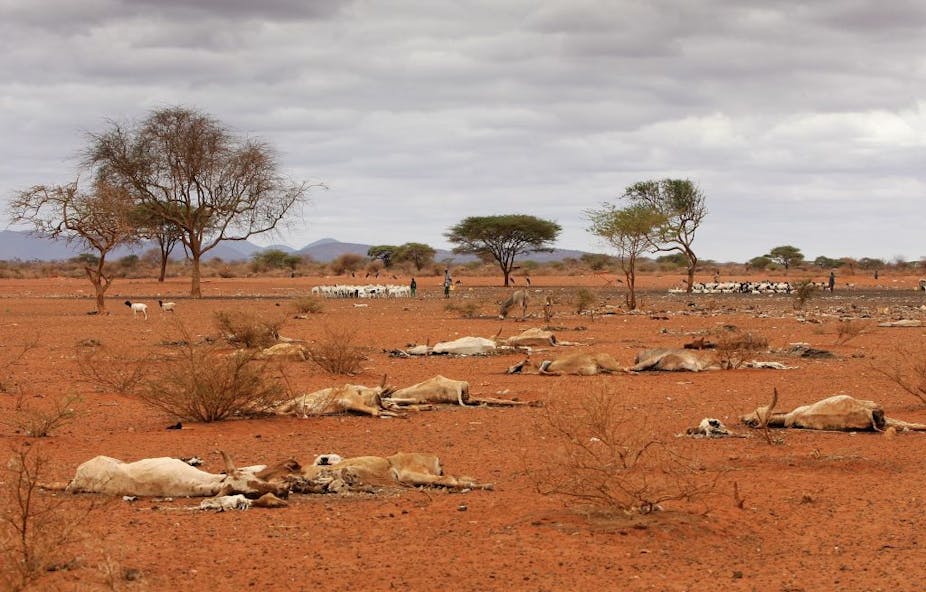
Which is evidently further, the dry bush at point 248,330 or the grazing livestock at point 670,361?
the dry bush at point 248,330

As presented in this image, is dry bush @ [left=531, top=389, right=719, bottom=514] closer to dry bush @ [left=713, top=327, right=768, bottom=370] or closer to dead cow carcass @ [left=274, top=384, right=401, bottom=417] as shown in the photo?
dead cow carcass @ [left=274, top=384, right=401, bottom=417]

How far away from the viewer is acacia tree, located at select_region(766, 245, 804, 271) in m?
107

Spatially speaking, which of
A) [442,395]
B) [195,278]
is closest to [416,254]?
[195,278]

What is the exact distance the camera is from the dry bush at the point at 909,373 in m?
12.9

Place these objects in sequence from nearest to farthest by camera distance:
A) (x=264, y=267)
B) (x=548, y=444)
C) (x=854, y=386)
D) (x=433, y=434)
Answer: (x=548, y=444), (x=433, y=434), (x=854, y=386), (x=264, y=267)

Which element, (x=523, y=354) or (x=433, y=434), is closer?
(x=433, y=434)

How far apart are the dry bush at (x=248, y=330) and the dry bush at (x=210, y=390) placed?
23.7 ft

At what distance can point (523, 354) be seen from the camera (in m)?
20.8

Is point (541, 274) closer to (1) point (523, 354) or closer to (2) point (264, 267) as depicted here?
(2) point (264, 267)

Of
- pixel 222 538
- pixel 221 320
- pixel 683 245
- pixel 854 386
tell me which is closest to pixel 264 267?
pixel 683 245

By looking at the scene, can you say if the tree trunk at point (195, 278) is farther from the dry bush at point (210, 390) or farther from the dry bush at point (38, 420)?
the dry bush at point (210, 390)

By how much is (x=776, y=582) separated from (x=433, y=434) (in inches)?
226

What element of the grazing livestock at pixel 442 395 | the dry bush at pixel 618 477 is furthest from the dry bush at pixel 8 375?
the dry bush at pixel 618 477

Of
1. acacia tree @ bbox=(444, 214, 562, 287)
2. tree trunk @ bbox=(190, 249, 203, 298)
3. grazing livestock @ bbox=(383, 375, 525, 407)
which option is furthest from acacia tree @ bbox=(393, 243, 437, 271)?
grazing livestock @ bbox=(383, 375, 525, 407)
